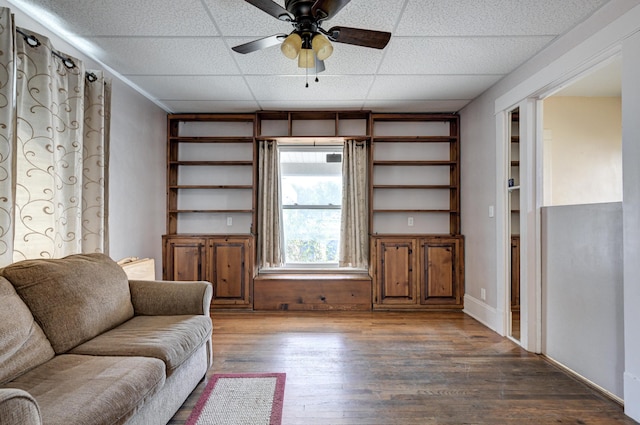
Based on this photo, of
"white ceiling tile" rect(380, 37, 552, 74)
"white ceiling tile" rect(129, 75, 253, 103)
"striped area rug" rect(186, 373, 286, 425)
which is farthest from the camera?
"white ceiling tile" rect(129, 75, 253, 103)

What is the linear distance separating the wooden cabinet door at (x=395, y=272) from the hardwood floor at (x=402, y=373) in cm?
49

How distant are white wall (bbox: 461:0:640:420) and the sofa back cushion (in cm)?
311

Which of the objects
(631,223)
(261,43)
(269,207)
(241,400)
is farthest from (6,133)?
(631,223)

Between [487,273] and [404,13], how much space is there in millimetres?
2692

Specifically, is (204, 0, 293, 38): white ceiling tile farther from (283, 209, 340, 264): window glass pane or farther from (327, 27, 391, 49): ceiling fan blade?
(283, 209, 340, 264): window glass pane

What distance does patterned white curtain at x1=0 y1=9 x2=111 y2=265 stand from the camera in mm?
2084

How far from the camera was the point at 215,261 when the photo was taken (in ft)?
13.8

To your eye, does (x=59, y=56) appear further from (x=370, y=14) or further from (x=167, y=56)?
(x=370, y=14)

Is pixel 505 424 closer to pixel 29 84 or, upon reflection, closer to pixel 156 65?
pixel 29 84

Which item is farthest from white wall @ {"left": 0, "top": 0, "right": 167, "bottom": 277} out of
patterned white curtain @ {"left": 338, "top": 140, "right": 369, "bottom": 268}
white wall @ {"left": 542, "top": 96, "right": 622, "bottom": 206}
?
white wall @ {"left": 542, "top": 96, "right": 622, "bottom": 206}

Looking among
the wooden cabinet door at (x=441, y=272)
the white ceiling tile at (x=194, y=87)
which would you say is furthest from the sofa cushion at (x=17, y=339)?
the wooden cabinet door at (x=441, y=272)

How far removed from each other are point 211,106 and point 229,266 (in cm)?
200

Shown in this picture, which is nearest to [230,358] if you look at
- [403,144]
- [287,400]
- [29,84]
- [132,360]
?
[287,400]

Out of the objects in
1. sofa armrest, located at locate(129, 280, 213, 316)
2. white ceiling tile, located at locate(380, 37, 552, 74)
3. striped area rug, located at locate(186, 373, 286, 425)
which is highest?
white ceiling tile, located at locate(380, 37, 552, 74)
